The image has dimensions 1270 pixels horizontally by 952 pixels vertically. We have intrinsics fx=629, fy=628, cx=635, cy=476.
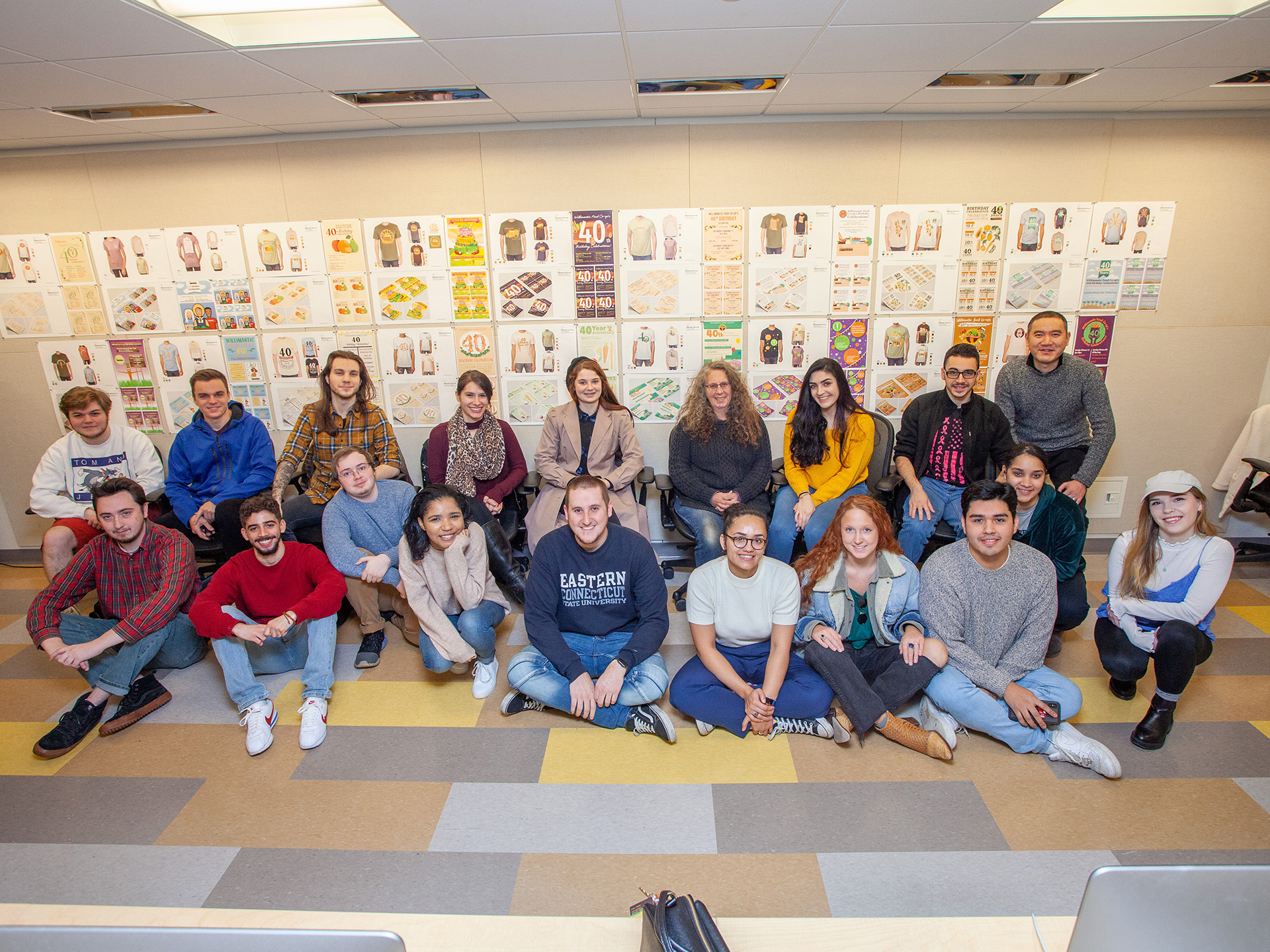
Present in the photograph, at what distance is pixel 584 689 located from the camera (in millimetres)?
2457

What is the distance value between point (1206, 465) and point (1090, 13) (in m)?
3.14

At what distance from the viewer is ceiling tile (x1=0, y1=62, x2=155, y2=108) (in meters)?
2.57

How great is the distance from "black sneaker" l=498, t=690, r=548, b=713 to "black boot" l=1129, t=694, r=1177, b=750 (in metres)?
2.31

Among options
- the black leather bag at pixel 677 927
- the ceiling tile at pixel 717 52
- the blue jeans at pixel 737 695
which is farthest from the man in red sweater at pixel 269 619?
the ceiling tile at pixel 717 52

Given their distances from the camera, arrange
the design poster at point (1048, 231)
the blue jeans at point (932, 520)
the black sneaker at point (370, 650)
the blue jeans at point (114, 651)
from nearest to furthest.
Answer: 1. the blue jeans at point (114, 651)
2. the black sneaker at point (370, 650)
3. the blue jeans at point (932, 520)
4. the design poster at point (1048, 231)

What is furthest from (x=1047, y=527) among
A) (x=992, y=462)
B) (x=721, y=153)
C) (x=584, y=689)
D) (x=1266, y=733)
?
(x=721, y=153)

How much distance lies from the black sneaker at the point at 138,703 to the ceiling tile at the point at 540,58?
298 cm

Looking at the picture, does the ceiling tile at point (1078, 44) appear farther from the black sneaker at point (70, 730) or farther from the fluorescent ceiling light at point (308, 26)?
the black sneaker at point (70, 730)

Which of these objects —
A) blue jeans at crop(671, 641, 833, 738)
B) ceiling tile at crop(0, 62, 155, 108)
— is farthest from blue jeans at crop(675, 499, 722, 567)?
ceiling tile at crop(0, 62, 155, 108)

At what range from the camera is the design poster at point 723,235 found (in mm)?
3742

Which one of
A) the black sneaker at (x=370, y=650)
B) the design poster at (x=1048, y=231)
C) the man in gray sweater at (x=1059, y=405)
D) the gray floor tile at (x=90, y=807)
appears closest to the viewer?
the gray floor tile at (x=90, y=807)

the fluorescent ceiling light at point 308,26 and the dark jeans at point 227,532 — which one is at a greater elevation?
the fluorescent ceiling light at point 308,26

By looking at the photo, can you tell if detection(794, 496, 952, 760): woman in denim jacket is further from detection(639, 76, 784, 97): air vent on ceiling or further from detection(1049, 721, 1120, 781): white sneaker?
detection(639, 76, 784, 97): air vent on ceiling

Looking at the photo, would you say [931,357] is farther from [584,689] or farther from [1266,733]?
[584,689]
